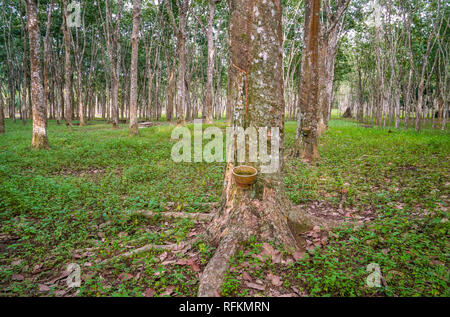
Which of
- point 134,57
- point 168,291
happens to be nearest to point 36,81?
point 134,57

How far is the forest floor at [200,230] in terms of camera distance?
2.61m

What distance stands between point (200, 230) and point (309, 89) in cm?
586

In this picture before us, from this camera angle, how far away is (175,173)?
7.13 metres

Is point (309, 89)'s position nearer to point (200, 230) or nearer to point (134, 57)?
point (200, 230)

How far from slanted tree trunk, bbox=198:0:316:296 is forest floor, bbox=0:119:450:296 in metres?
0.25

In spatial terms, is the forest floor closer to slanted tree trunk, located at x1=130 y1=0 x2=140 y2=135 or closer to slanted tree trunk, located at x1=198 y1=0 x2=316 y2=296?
slanted tree trunk, located at x1=198 y1=0 x2=316 y2=296

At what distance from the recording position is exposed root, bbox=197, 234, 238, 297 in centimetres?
245

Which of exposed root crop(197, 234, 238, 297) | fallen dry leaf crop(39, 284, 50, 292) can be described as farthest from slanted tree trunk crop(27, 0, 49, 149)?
exposed root crop(197, 234, 238, 297)

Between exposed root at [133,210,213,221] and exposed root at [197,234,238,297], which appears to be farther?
exposed root at [133,210,213,221]

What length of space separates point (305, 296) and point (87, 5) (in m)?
27.1

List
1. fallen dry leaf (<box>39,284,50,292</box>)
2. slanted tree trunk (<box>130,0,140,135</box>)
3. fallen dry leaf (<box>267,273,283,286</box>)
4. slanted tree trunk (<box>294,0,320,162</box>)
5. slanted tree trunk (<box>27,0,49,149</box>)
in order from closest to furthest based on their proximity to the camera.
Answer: fallen dry leaf (<box>267,273,283,286</box>)
fallen dry leaf (<box>39,284,50,292</box>)
slanted tree trunk (<box>294,0,320,162</box>)
slanted tree trunk (<box>27,0,49,149</box>)
slanted tree trunk (<box>130,0,140,135</box>)

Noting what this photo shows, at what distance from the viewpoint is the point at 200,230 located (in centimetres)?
383

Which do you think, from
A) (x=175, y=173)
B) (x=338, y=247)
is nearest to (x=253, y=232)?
(x=338, y=247)
